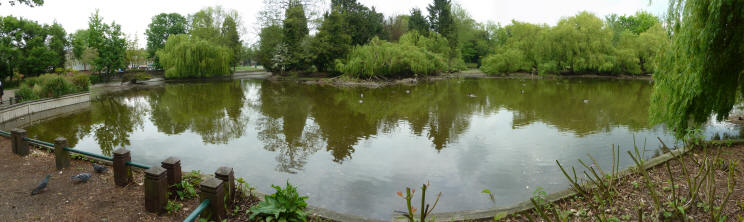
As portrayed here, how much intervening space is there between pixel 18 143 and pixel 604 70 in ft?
143

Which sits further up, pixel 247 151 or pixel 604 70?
pixel 604 70

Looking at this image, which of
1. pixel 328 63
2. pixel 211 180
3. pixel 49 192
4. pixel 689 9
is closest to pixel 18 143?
pixel 49 192

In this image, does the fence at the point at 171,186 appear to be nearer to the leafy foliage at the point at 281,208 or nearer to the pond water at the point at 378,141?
the leafy foliage at the point at 281,208

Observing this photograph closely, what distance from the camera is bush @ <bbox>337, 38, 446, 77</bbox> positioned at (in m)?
33.2

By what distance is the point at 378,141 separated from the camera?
10.6 metres

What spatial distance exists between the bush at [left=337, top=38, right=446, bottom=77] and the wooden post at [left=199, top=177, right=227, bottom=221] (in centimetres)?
2930

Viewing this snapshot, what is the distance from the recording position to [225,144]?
10148 mm

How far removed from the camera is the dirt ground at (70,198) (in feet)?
14.7

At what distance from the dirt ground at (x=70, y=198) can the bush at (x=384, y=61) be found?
90.6 ft

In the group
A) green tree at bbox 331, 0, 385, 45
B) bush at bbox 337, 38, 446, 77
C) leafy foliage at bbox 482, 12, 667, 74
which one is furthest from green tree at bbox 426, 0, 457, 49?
bush at bbox 337, 38, 446, 77

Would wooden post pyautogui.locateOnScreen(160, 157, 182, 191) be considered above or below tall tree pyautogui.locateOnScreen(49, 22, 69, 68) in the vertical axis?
below

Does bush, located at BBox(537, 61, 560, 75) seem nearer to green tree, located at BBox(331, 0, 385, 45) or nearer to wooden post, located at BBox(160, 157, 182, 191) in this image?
green tree, located at BBox(331, 0, 385, 45)

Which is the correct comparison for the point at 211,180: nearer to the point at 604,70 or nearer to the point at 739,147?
the point at 739,147

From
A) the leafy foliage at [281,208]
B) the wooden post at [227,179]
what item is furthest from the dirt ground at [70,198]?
the leafy foliage at [281,208]
